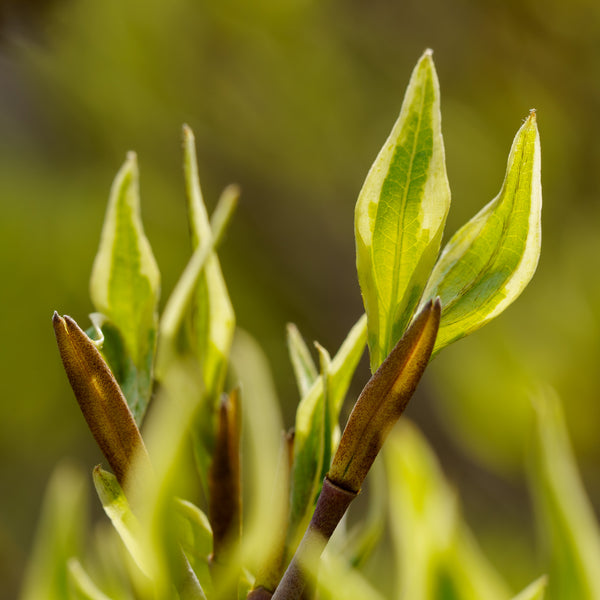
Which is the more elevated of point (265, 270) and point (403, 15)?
point (403, 15)

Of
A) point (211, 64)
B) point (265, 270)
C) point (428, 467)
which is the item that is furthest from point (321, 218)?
point (428, 467)

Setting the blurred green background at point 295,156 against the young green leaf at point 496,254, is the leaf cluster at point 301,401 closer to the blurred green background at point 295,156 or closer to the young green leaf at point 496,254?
the young green leaf at point 496,254

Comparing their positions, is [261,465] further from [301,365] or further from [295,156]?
[295,156]

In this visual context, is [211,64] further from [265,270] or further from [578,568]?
[578,568]

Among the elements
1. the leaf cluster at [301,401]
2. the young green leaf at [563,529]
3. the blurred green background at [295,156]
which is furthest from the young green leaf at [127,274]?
the blurred green background at [295,156]

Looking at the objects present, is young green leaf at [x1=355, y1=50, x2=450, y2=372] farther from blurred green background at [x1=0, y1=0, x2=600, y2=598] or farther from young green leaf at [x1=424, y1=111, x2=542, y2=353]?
blurred green background at [x1=0, y1=0, x2=600, y2=598]

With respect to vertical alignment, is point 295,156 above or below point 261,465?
above

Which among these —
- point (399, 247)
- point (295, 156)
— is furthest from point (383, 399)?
point (295, 156)
